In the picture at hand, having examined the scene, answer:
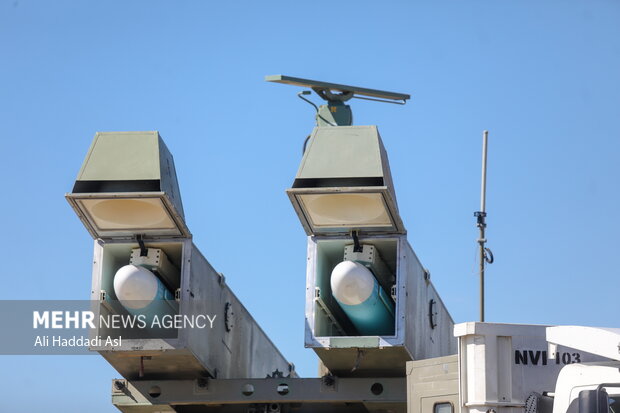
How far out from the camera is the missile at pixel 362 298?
13.3m

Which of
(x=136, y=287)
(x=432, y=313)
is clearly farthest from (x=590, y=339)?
(x=432, y=313)

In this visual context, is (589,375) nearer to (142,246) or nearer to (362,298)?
(362,298)

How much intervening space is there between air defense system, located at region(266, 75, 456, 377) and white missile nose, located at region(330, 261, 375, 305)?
0.01 m

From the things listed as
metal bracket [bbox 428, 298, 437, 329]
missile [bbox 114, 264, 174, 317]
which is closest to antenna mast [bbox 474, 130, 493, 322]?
metal bracket [bbox 428, 298, 437, 329]

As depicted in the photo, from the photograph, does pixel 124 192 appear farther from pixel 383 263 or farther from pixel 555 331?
pixel 555 331

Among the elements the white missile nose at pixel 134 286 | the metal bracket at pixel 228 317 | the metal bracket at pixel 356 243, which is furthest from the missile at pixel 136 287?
the metal bracket at pixel 356 243

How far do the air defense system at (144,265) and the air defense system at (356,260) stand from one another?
1.55 meters

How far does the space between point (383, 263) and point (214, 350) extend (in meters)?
2.59

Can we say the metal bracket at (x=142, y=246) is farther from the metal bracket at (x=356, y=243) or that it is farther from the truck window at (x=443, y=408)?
the truck window at (x=443, y=408)

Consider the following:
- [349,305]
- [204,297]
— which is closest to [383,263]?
[349,305]

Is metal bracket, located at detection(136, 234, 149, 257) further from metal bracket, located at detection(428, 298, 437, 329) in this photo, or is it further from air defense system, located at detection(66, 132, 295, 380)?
metal bracket, located at detection(428, 298, 437, 329)

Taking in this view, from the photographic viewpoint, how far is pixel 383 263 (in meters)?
14.1

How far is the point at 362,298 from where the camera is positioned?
13.3 meters

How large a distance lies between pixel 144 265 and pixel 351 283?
8.78 ft
